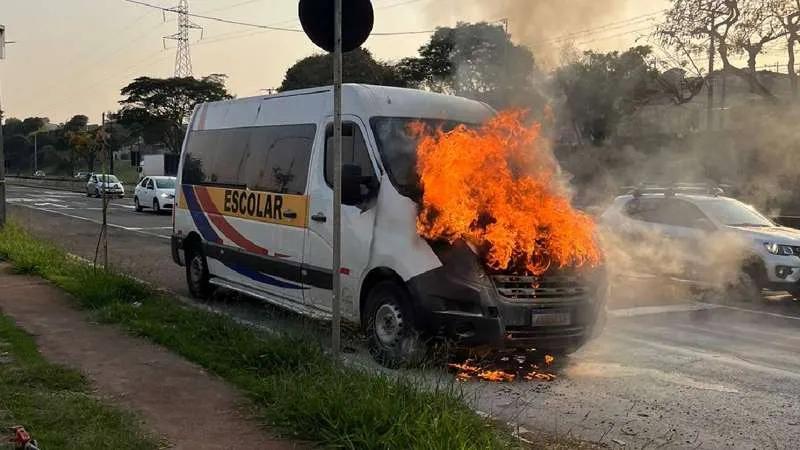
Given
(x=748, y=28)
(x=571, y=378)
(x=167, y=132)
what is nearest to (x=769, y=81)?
(x=748, y=28)

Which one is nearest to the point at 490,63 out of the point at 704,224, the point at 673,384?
the point at 704,224

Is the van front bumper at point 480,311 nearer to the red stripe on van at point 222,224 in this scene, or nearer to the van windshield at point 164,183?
the red stripe on van at point 222,224

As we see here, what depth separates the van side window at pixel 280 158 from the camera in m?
7.29

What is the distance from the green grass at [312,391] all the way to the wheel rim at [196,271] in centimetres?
169

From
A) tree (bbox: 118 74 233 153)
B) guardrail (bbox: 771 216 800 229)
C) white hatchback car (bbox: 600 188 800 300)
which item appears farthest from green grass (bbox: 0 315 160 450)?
tree (bbox: 118 74 233 153)

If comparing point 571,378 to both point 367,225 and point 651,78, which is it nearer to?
point 367,225

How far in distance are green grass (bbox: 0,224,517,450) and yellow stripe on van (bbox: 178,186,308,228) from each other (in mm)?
1221

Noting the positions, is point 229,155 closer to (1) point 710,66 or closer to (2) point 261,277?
(2) point 261,277

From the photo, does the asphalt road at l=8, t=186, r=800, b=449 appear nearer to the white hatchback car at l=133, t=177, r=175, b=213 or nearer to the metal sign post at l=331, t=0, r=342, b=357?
the metal sign post at l=331, t=0, r=342, b=357

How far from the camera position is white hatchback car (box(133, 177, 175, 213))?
2722 centimetres

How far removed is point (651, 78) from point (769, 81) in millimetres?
5340

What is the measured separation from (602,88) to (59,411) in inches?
547

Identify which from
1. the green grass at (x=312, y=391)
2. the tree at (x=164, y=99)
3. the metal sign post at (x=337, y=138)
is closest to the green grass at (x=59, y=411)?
the green grass at (x=312, y=391)

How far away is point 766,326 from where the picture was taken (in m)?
8.61
